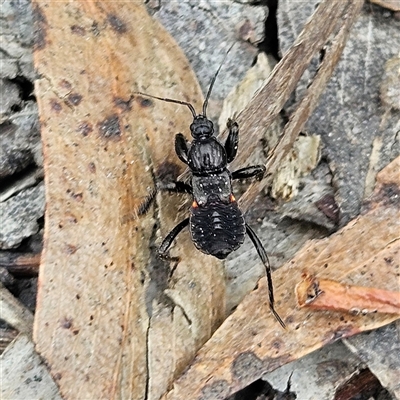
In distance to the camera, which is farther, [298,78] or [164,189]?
[298,78]

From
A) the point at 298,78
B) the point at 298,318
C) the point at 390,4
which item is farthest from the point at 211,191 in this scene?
the point at 390,4

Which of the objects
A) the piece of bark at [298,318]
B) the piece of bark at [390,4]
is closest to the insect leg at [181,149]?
the piece of bark at [298,318]

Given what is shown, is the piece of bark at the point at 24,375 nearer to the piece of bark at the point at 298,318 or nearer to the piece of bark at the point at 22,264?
the piece of bark at the point at 22,264

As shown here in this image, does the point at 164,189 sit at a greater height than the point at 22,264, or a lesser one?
greater

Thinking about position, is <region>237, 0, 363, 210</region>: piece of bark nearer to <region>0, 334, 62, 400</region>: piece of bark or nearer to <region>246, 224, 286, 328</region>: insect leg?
<region>246, 224, 286, 328</region>: insect leg

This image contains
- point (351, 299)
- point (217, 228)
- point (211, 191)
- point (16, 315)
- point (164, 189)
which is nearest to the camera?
point (351, 299)

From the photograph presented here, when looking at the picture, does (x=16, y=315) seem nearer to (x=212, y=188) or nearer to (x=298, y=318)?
(x=212, y=188)


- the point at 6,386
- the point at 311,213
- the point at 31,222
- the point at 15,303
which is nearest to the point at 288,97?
the point at 311,213
